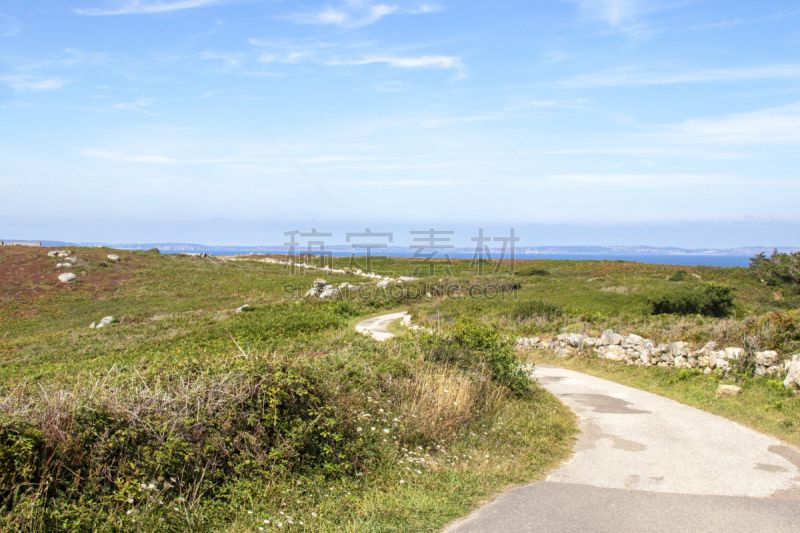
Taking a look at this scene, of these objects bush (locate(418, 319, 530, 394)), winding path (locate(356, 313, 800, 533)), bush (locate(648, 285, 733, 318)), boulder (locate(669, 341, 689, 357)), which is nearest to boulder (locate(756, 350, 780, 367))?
boulder (locate(669, 341, 689, 357))

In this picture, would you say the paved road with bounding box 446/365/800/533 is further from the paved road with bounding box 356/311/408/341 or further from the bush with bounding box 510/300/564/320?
the bush with bounding box 510/300/564/320

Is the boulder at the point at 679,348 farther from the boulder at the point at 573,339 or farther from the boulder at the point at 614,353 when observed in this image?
the boulder at the point at 573,339

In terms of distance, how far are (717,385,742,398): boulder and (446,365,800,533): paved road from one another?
4.30 ft

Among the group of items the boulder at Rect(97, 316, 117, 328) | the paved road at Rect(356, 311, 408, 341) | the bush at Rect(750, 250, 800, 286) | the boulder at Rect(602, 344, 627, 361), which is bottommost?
the boulder at Rect(97, 316, 117, 328)

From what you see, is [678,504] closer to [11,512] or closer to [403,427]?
[403,427]

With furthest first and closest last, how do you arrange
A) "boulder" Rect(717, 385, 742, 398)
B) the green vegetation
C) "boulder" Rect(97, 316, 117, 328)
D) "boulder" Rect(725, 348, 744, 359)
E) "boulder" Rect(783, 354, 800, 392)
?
1. "boulder" Rect(97, 316, 117, 328)
2. "boulder" Rect(725, 348, 744, 359)
3. "boulder" Rect(717, 385, 742, 398)
4. "boulder" Rect(783, 354, 800, 392)
5. the green vegetation

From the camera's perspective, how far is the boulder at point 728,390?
11021 mm

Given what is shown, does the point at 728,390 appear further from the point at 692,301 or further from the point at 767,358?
the point at 692,301

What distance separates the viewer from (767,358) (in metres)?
11.6

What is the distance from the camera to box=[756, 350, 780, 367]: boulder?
1150 centimetres

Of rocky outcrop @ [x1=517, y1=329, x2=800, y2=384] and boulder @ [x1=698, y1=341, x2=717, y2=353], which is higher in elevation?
boulder @ [x1=698, y1=341, x2=717, y2=353]

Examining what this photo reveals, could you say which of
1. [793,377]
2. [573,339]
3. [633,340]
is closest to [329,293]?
[573,339]

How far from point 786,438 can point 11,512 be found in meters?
10.1

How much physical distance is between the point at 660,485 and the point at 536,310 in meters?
18.6
